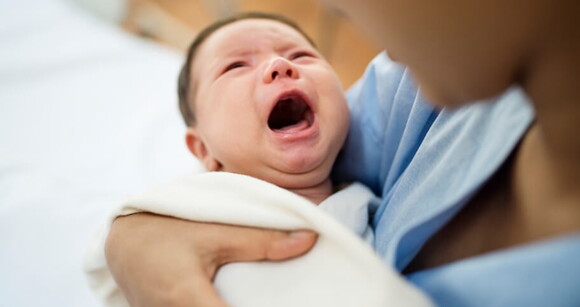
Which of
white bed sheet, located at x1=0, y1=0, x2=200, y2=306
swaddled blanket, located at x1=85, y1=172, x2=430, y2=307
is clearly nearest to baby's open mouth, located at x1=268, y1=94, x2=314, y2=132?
swaddled blanket, located at x1=85, y1=172, x2=430, y2=307

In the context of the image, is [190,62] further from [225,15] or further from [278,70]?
[225,15]

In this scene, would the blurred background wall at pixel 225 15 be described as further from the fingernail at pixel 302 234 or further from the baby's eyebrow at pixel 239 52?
the fingernail at pixel 302 234

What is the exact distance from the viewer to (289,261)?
22.5 inches

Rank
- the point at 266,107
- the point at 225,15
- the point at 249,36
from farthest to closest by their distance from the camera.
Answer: the point at 225,15 < the point at 249,36 < the point at 266,107

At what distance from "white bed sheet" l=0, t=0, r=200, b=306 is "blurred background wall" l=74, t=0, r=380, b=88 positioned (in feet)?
0.97

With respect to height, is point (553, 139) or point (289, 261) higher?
point (553, 139)

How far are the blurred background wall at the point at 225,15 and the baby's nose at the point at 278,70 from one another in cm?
93

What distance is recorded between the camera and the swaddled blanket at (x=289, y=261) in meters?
0.50

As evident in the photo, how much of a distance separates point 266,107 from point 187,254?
0.84ft

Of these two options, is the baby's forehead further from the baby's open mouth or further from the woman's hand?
the woman's hand

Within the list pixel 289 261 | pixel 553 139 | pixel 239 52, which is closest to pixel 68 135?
pixel 239 52

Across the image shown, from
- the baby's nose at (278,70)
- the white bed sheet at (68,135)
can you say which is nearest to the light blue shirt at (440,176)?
the baby's nose at (278,70)

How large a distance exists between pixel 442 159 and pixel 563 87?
189mm

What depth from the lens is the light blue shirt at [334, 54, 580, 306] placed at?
420 mm
